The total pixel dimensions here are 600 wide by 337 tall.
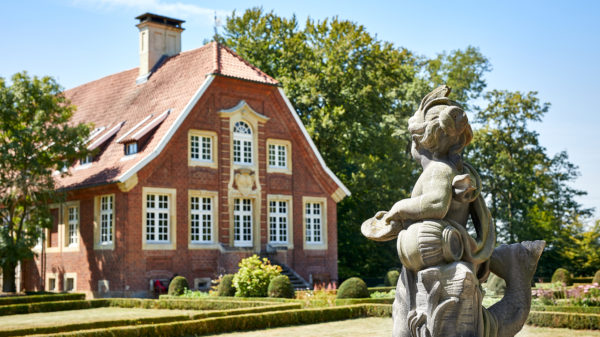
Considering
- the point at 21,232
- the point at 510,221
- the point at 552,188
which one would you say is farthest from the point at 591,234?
the point at 21,232

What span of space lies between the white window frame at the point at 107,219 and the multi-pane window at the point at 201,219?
293 cm

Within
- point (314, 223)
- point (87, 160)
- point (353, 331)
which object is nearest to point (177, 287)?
point (87, 160)

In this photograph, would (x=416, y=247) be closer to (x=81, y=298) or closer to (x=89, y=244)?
(x=81, y=298)

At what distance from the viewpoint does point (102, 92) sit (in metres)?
34.3

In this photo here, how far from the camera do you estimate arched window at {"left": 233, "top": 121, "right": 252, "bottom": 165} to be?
28.6m

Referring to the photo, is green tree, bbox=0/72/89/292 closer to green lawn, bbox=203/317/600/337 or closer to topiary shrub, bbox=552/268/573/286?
green lawn, bbox=203/317/600/337

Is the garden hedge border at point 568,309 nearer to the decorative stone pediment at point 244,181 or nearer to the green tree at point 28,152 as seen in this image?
the decorative stone pediment at point 244,181

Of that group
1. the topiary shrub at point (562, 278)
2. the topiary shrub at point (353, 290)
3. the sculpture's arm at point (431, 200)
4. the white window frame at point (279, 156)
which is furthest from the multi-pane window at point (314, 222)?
the sculpture's arm at point (431, 200)

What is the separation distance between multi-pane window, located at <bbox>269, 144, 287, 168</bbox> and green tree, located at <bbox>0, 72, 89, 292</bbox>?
7555 mm

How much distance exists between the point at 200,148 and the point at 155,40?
751 cm

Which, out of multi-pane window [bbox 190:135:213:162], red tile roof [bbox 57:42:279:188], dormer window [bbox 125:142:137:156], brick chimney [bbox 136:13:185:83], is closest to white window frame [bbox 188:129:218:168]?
multi-pane window [bbox 190:135:213:162]

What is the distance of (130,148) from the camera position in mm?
26625

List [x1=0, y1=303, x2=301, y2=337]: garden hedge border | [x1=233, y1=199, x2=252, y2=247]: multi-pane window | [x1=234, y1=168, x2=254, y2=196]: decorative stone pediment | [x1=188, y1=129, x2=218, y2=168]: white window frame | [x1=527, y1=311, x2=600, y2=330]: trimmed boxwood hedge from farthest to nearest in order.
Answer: [x1=234, y1=168, x2=254, y2=196]: decorative stone pediment < [x1=233, y1=199, x2=252, y2=247]: multi-pane window < [x1=188, y1=129, x2=218, y2=168]: white window frame < [x1=527, y1=311, x2=600, y2=330]: trimmed boxwood hedge < [x1=0, y1=303, x2=301, y2=337]: garden hedge border

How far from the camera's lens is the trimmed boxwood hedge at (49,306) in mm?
19953
